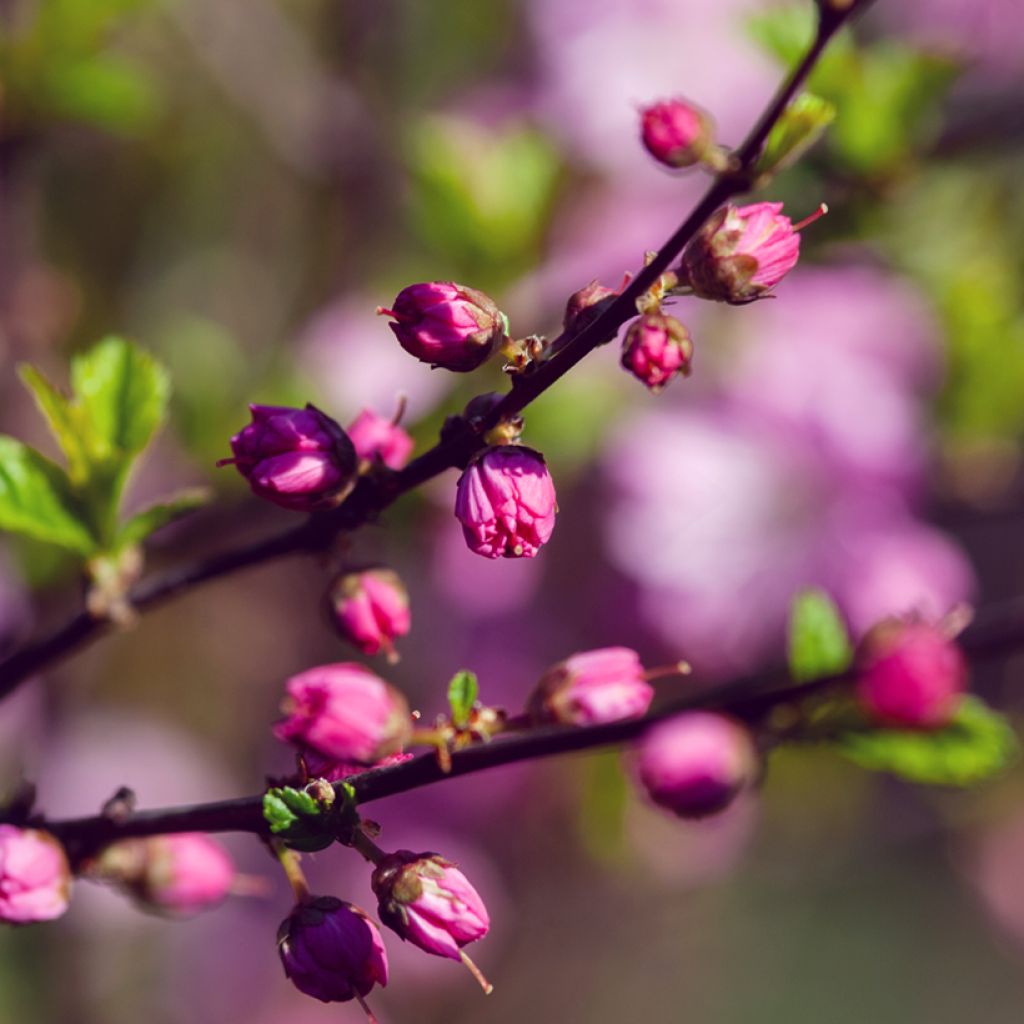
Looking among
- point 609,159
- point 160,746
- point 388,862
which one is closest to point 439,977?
point 160,746

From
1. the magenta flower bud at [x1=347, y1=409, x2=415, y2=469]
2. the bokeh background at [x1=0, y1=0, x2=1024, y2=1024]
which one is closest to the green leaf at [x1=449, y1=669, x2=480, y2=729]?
the magenta flower bud at [x1=347, y1=409, x2=415, y2=469]

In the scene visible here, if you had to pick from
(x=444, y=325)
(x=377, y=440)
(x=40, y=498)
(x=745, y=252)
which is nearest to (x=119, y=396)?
(x=40, y=498)

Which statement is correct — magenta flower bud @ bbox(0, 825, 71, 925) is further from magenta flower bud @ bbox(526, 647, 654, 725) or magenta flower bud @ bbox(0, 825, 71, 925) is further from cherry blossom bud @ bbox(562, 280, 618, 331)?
cherry blossom bud @ bbox(562, 280, 618, 331)

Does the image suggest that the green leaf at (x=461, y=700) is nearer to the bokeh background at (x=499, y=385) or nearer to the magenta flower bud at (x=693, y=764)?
the magenta flower bud at (x=693, y=764)

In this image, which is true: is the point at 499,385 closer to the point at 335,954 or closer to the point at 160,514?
the point at 160,514

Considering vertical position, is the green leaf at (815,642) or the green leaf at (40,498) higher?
the green leaf at (40,498)

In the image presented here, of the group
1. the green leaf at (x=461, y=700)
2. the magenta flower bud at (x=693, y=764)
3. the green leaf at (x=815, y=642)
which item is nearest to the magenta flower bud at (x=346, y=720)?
the green leaf at (x=461, y=700)
